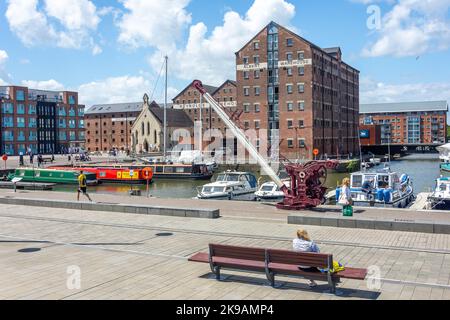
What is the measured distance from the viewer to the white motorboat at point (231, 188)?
3603 cm

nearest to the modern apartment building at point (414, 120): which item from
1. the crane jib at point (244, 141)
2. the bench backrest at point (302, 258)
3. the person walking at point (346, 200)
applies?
the crane jib at point (244, 141)

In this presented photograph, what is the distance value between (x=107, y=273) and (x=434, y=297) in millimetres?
7147

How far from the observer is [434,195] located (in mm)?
31859

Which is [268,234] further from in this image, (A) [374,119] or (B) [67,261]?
(A) [374,119]

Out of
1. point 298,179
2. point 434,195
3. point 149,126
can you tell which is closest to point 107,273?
point 298,179

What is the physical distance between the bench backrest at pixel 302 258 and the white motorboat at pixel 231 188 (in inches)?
1009

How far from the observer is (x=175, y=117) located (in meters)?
123

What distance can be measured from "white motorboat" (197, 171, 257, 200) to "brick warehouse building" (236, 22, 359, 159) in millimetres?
42866

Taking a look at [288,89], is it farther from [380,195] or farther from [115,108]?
[115,108]

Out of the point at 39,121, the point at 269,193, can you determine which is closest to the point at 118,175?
the point at 269,193

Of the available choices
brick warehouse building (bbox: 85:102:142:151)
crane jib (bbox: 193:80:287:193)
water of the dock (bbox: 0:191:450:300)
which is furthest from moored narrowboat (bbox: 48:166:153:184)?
brick warehouse building (bbox: 85:102:142:151)

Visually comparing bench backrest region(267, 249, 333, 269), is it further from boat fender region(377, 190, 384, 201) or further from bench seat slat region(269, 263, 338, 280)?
boat fender region(377, 190, 384, 201)

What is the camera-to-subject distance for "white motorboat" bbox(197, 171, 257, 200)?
36.0 metres

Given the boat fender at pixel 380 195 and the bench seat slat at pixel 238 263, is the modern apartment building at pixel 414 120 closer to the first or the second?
the boat fender at pixel 380 195
